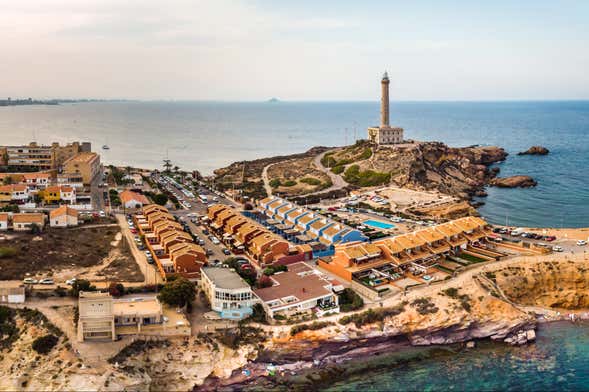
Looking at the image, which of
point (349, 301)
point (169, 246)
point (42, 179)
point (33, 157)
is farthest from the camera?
point (33, 157)

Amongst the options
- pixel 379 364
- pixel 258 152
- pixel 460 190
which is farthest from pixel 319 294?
pixel 258 152

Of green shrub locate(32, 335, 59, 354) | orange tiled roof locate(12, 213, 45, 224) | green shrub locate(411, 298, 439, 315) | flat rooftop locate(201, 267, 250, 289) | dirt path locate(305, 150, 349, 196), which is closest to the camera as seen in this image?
green shrub locate(32, 335, 59, 354)

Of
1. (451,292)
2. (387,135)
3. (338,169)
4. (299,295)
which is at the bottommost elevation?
(451,292)

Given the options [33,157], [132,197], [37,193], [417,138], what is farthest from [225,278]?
[417,138]

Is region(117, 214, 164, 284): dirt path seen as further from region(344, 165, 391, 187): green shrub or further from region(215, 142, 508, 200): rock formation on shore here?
region(344, 165, 391, 187): green shrub

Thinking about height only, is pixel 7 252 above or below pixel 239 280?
above

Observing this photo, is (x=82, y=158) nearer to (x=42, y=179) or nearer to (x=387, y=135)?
(x=42, y=179)

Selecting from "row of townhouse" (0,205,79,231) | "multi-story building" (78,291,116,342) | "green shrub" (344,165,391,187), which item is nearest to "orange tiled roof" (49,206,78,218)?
"row of townhouse" (0,205,79,231)
